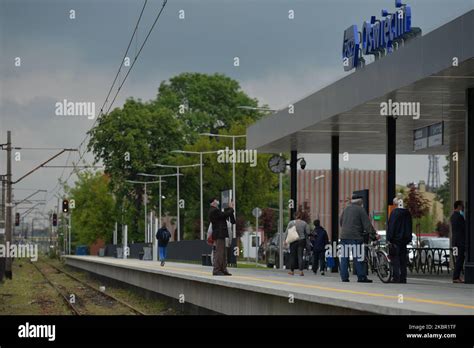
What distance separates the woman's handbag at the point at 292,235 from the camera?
2991 cm

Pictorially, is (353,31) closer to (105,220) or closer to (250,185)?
(250,185)

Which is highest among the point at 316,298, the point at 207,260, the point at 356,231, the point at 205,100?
the point at 205,100

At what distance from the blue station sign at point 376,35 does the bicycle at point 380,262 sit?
7435 millimetres

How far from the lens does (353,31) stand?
3438cm

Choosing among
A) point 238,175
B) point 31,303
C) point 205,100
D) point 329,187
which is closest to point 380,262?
point 31,303

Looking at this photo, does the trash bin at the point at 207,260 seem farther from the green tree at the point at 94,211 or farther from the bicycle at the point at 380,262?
the green tree at the point at 94,211

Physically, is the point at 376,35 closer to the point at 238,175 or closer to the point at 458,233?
the point at 458,233

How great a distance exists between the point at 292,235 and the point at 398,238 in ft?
20.1

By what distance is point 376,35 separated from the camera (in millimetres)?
32688

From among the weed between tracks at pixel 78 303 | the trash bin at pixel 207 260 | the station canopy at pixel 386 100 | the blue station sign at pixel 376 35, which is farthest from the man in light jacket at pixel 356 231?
the trash bin at pixel 207 260

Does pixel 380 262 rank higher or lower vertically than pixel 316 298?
higher

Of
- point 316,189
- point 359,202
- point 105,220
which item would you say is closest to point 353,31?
point 359,202

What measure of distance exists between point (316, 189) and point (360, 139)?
330 feet

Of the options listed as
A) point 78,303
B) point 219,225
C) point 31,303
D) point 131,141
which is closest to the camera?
point 219,225
